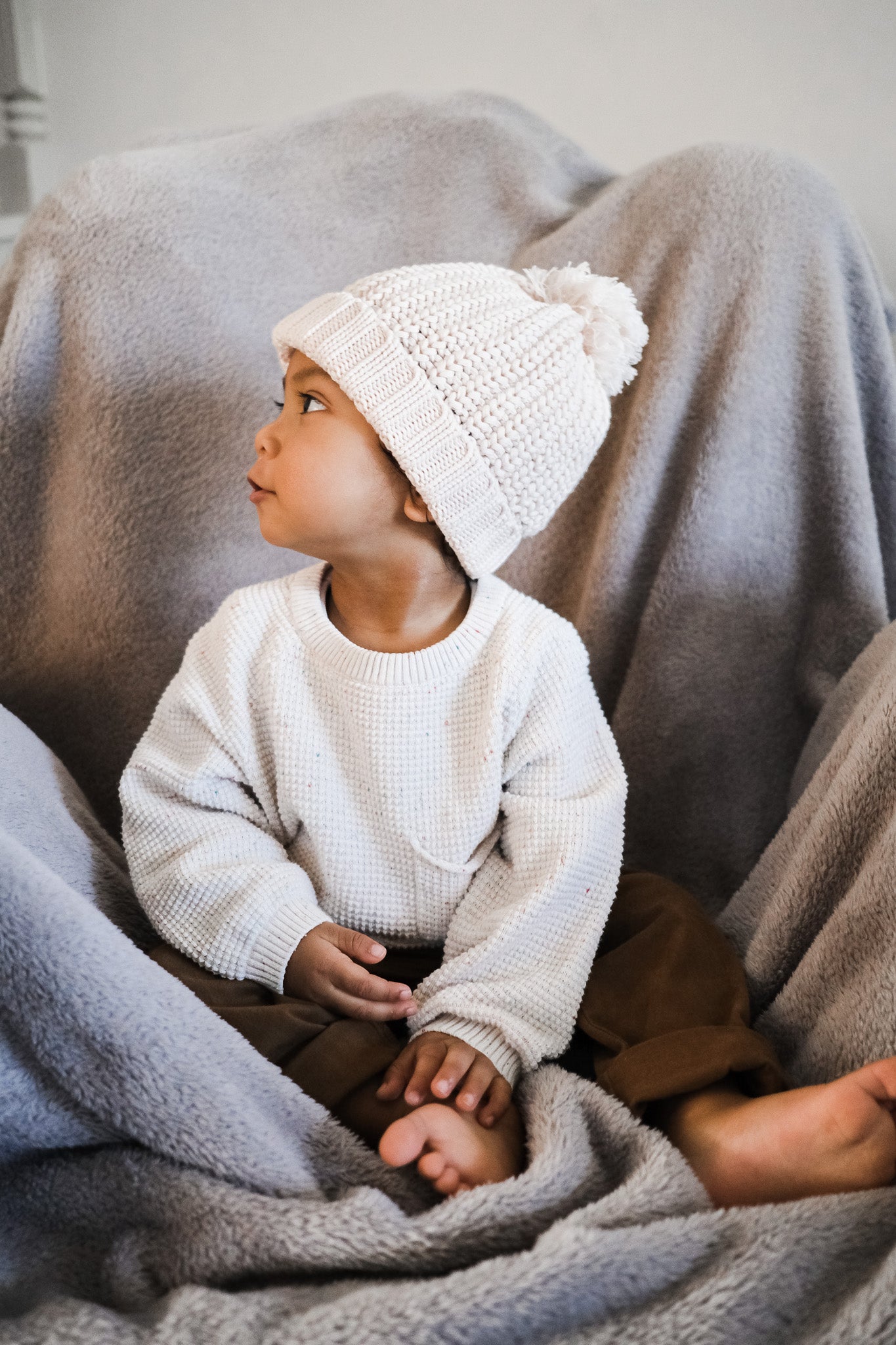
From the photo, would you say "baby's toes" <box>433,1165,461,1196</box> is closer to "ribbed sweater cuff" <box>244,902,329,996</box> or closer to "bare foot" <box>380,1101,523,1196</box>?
"bare foot" <box>380,1101,523,1196</box>

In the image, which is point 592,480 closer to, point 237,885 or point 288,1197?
point 237,885

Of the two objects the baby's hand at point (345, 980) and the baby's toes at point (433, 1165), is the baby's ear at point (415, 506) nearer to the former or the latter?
the baby's hand at point (345, 980)

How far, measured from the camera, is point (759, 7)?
114 cm

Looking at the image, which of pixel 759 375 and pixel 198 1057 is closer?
pixel 198 1057

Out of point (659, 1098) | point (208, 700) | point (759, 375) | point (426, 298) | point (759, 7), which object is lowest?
point (659, 1098)

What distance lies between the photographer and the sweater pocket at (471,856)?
76 cm

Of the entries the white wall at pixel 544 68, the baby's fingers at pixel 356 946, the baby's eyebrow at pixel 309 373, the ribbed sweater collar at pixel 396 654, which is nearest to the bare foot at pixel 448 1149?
the baby's fingers at pixel 356 946

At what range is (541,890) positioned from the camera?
28.0 inches

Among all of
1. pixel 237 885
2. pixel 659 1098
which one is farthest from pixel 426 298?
pixel 659 1098

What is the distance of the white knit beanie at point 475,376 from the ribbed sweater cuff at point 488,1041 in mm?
319

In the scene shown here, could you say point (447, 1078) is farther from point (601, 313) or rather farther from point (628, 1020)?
point (601, 313)

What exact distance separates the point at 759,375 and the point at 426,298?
35cm

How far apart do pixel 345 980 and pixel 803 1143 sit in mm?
292

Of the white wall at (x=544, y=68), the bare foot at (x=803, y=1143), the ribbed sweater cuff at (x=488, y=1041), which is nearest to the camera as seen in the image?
the bare foot at (x=803, y=1143)
